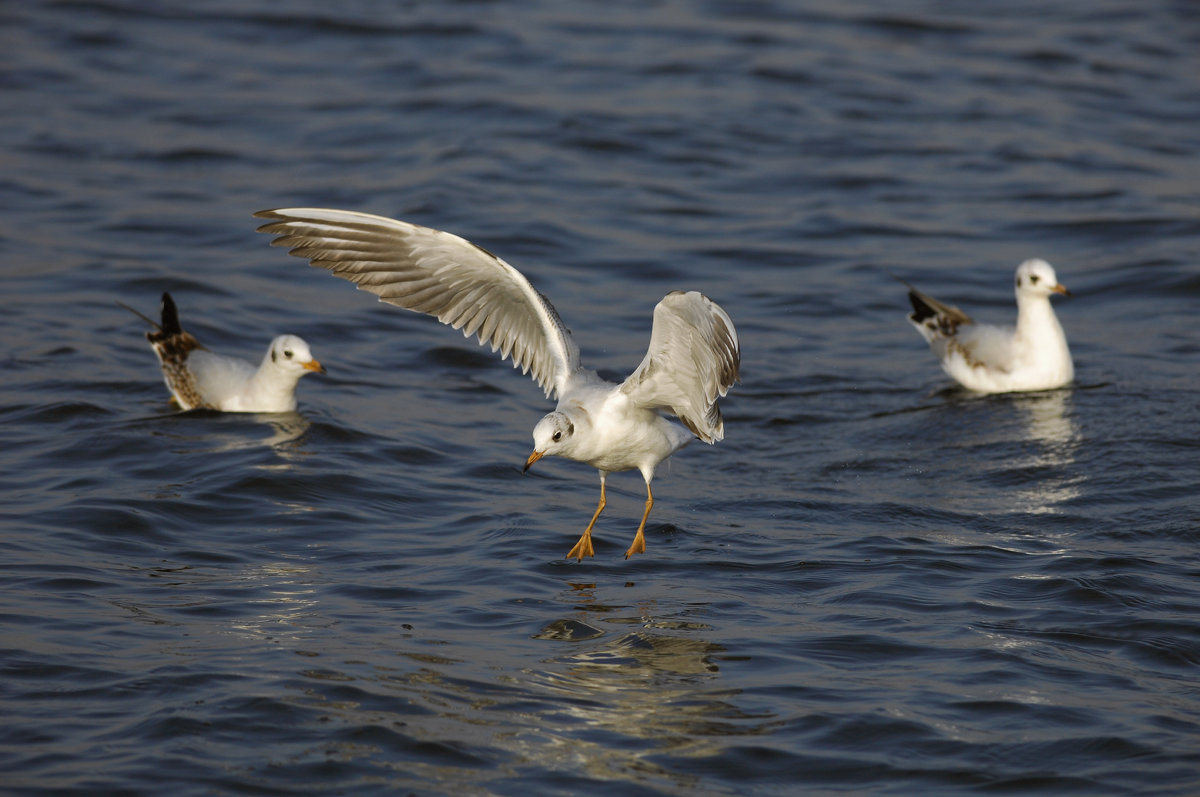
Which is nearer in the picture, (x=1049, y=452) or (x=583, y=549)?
(x=583, y=549)

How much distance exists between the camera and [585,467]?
981cm

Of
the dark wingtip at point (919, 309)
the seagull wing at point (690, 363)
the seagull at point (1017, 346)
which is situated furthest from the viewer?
the dark wingtip at point (919, 309)

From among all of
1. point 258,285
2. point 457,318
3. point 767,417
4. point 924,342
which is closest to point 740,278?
point 924,342

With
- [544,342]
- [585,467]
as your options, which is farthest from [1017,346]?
[544,342]

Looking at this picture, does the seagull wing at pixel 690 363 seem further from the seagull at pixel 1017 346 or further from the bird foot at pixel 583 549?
the seagull at pixel 1017 346

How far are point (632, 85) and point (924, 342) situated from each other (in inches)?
317

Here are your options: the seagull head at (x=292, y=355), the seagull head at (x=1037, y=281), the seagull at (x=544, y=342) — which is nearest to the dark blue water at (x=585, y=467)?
the seagull head at (x=292, y=355)

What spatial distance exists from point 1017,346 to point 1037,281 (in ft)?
1.96

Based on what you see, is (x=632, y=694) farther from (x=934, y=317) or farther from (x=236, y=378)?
(x=934, y=317)

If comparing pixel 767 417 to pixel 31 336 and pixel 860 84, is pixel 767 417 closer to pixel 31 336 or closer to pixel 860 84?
pixel 31 336

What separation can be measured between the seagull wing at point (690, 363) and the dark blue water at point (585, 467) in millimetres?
853

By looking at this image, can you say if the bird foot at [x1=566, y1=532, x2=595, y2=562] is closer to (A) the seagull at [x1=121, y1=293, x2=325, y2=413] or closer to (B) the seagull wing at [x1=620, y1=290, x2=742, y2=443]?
(B) the seagull wing at [x1=620, y1=290, x2=742, y2=443]

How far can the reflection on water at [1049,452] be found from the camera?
329 inches

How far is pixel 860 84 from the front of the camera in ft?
62.1
